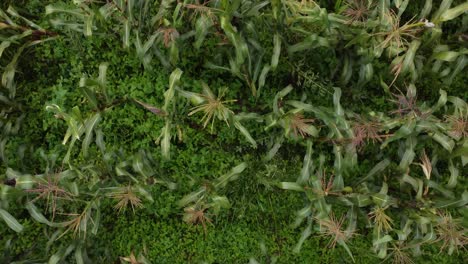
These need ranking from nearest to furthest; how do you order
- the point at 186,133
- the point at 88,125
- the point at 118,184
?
the point at 88,125
the point at 118,184
the point at 186,133

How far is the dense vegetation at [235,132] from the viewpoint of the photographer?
214 centimetres

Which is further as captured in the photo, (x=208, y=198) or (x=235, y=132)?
(x=235, y=132)

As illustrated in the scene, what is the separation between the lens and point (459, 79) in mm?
2518

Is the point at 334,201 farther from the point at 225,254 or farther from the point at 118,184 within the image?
the point at 118,184

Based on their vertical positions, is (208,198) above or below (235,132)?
below

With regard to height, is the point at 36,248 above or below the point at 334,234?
below

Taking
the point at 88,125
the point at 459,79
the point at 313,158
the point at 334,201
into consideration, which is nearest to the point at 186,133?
the point at 88,125

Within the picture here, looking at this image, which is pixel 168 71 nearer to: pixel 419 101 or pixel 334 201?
pixel 334 201

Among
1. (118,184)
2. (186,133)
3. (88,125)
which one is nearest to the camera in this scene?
(88,125)

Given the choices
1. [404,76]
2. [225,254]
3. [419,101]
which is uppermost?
[404,76]

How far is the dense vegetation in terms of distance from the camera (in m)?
2.14

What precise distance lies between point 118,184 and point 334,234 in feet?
3.87

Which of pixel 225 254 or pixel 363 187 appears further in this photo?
pixel 225 254

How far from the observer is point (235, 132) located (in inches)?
98.1
